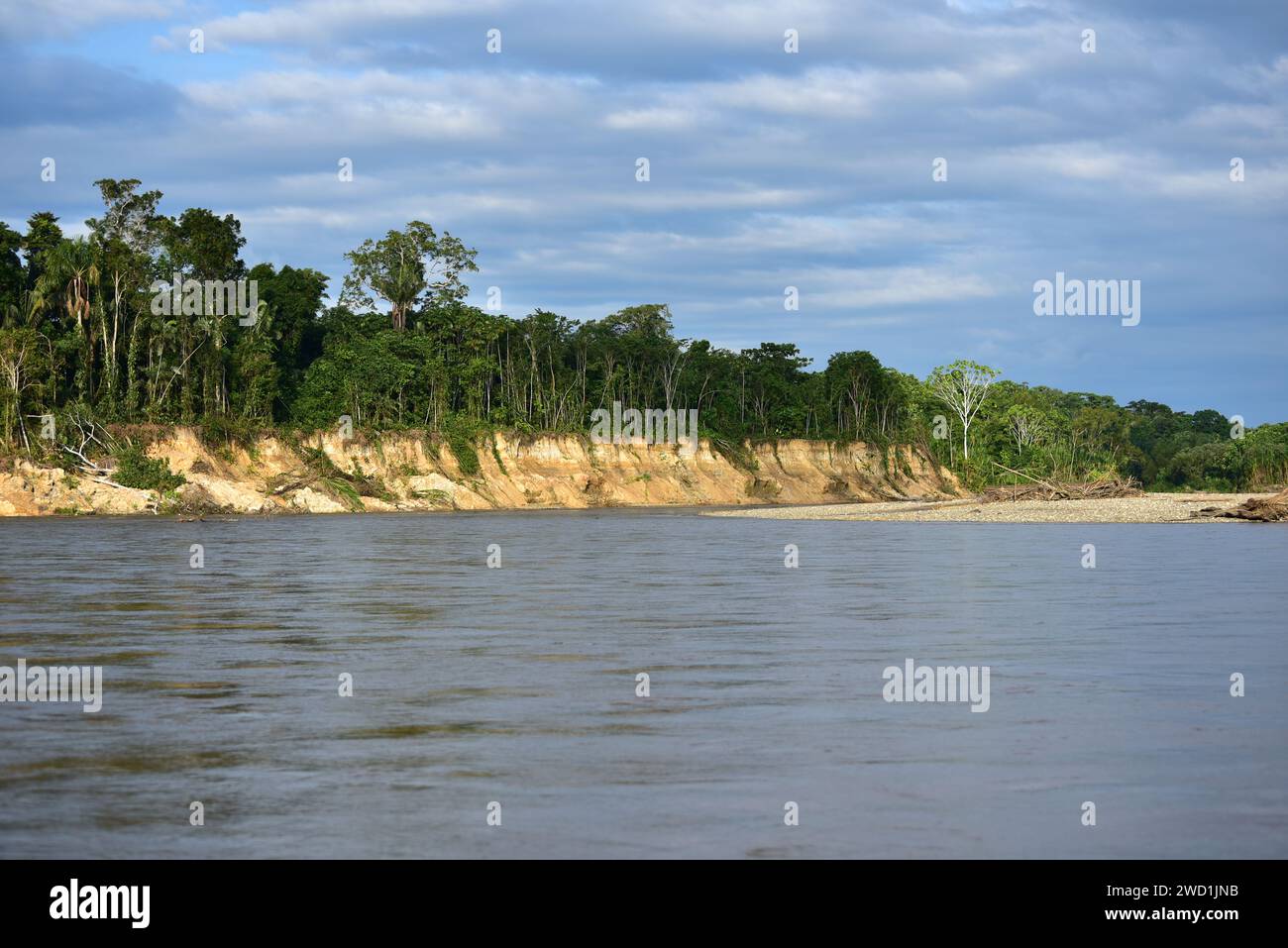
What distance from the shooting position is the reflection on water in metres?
8.73

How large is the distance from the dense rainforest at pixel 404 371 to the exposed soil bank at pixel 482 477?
95.5 inches

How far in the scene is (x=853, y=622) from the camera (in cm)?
2130

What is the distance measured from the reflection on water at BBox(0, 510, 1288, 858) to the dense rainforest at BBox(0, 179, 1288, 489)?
59.6m

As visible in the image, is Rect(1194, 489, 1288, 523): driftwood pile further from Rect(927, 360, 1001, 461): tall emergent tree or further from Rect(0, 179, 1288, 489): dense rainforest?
Rect(927, 360, 1001, 461): tall emergent tree

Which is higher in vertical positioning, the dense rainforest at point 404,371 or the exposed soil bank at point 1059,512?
the dense rainforest at point 404,371

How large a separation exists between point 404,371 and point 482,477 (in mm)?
10730

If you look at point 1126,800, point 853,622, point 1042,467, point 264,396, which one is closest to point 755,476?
point 1042,467

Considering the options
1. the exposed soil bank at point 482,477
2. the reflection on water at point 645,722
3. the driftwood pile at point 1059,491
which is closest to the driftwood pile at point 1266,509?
the driftwood pile at point 1059,491

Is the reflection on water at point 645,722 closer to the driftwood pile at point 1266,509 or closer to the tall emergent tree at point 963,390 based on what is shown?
the driftwood pile at point 1266,509

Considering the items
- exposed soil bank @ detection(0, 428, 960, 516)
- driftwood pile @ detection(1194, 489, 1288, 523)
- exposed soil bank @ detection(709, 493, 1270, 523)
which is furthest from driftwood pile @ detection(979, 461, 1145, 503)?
exposed soil bank @ detection(0, 428, 960, 516)

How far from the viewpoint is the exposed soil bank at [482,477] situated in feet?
253
